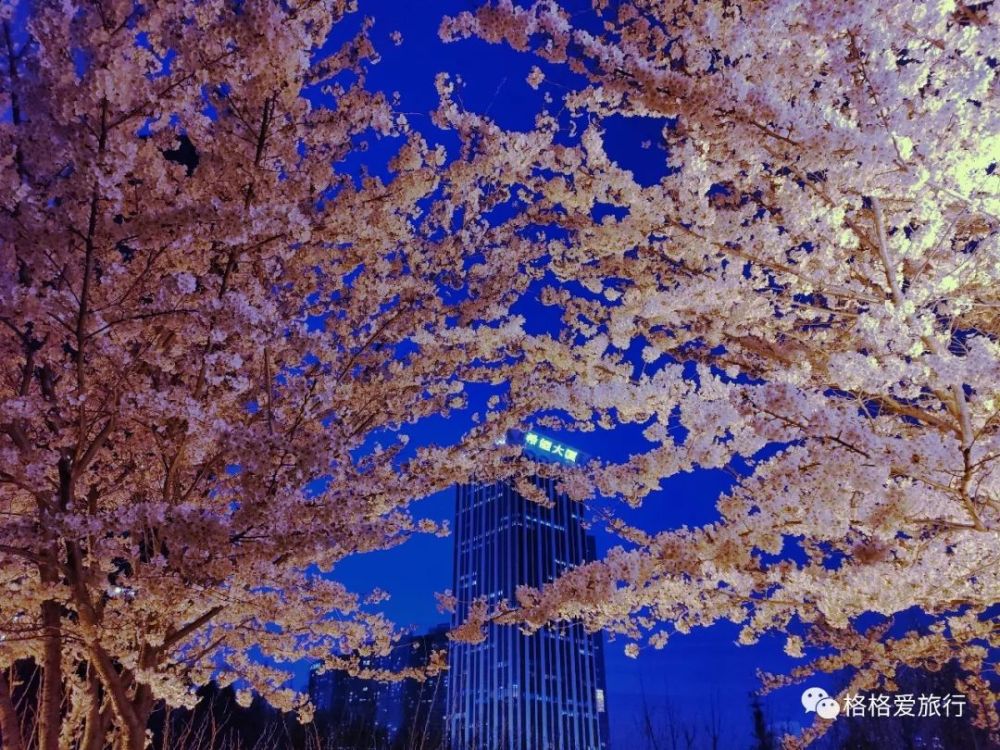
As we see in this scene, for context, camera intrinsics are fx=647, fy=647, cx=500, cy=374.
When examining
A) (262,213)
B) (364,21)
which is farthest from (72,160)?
(364,21)

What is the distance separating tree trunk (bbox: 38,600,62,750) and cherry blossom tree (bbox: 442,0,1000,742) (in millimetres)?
2968

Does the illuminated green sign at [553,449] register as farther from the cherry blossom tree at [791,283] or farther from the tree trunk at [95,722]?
the tree trunk at [95,722]

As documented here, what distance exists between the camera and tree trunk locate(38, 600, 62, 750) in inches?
151

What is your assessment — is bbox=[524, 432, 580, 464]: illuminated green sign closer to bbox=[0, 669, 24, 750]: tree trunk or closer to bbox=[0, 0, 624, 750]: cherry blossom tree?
bbox=[0, 0, 624, 750]: cherry blossom tree

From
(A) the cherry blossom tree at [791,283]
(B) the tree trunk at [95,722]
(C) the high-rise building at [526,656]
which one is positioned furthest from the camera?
(C) the high-rise building at [526,656]

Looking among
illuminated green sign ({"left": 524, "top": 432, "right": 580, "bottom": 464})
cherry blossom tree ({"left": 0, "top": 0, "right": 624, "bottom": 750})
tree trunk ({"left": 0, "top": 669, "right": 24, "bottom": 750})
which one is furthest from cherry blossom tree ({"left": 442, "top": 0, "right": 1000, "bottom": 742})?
illuminated green sign ({"left": 524, "top": 432, "right": 580, "bottom": 464})

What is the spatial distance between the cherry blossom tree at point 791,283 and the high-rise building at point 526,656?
6179cm

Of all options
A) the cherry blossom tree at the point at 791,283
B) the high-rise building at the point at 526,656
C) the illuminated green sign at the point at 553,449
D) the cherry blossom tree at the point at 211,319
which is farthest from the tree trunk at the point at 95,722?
the illuminated green sign at the point at 553,449

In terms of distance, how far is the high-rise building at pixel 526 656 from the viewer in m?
69.1

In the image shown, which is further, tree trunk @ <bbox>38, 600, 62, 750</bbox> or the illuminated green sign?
the illuminated green sign

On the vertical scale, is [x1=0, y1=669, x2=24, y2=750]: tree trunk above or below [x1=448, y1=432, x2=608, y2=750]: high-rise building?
below

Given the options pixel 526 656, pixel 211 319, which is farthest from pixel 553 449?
pixel 211 319

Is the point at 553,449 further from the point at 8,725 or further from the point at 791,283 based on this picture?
the point at 8,725

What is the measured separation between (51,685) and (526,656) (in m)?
73.4
